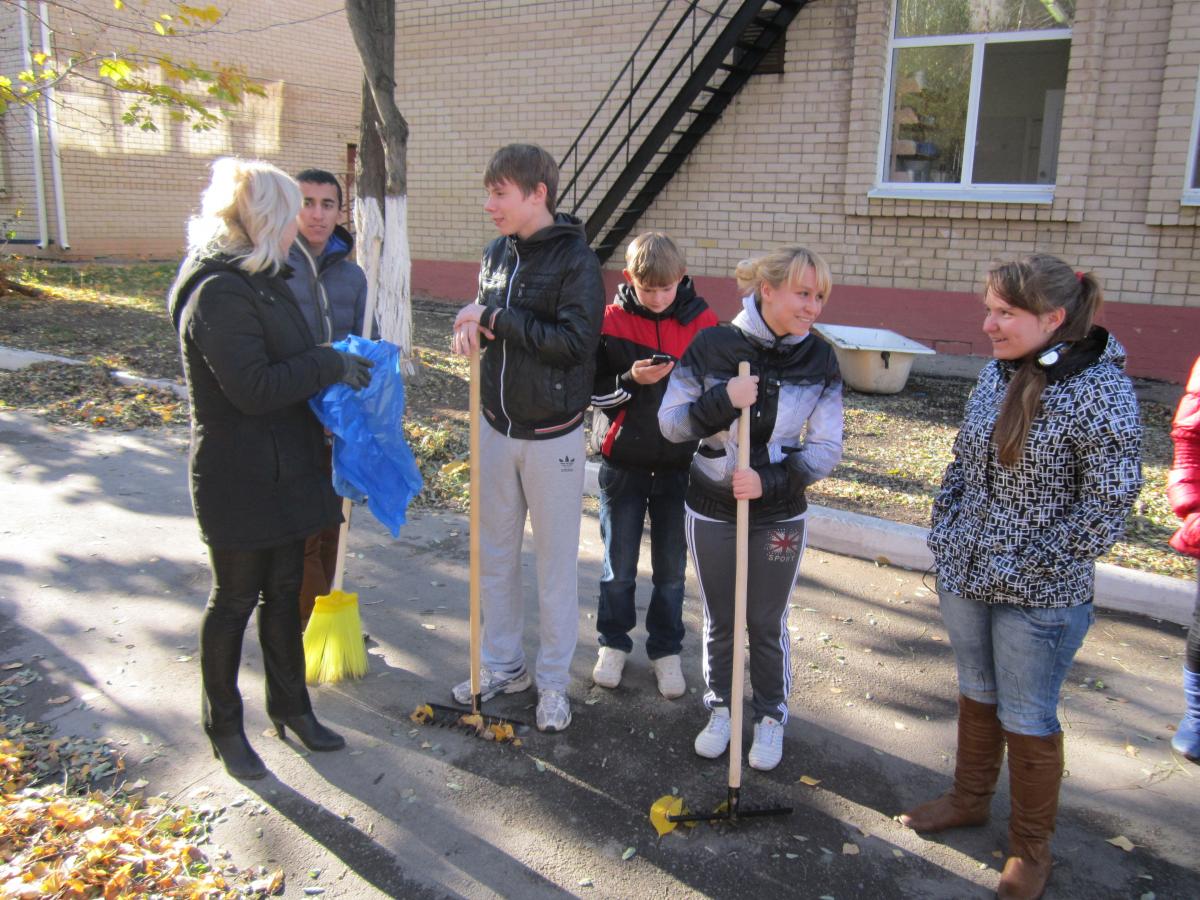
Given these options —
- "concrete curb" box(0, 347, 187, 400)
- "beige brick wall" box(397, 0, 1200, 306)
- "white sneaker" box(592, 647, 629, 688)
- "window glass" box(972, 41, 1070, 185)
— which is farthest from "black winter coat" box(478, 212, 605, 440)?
"window glass" box(972, 41, 1070, 185)

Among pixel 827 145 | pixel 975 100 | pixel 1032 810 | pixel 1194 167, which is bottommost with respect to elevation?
pixel 1032 810

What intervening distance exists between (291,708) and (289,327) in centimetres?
137

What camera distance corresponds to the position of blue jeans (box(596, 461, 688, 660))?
11.9 ft

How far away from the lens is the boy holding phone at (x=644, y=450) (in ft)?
11.3

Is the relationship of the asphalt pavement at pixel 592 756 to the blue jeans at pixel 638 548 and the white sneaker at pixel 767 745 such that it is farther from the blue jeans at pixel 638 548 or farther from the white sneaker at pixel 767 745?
the blue jeans at pixel 638 548

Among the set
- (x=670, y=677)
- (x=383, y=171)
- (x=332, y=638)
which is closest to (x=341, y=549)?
(x=332, y=638)

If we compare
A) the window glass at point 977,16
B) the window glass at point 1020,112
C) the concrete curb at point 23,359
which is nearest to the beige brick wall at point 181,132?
the concrete curb at point 23,359

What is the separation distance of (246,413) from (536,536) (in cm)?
114

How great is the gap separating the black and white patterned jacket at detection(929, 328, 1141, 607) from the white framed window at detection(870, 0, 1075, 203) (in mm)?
7194

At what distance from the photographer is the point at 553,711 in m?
3.44

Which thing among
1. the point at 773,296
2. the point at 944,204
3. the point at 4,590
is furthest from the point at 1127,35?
the point at 4,590

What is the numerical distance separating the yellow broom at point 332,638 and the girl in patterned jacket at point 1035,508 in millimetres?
2322

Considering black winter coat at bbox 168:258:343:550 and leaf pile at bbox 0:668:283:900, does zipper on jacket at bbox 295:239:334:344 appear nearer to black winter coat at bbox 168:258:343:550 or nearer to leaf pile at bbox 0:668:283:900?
black winter coat at bbox 168:258:343:550

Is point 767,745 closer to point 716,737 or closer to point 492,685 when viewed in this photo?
point 716,737
